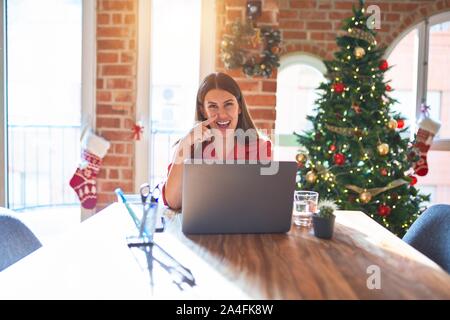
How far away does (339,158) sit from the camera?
9.49 feet

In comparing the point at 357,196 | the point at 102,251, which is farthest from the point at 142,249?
the point at 357,196

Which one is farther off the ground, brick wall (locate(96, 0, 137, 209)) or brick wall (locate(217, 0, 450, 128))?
brick wall (locate(217, 0, 450, 128))

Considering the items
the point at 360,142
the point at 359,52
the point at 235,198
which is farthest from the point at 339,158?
the point at 235,198

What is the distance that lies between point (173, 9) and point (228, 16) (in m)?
0.47

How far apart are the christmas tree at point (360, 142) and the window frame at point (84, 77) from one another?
158 cm

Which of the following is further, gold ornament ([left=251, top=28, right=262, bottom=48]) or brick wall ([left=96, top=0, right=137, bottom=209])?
brick wall ([left=96, top=0, right=137, bottom=209])

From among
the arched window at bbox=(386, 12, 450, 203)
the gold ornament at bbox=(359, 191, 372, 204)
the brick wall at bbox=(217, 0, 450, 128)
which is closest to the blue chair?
the gold ornament at bbox=(359, 191, 372, 204)

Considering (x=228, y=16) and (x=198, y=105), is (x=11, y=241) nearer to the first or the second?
(x=198, y=105)

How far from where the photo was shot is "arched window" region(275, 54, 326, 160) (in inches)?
159

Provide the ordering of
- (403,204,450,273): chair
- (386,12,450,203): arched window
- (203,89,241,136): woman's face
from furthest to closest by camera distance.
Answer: (386,12,450,203): arched window → (203,89,241,136): woman's face → (403,204,450,273): chair

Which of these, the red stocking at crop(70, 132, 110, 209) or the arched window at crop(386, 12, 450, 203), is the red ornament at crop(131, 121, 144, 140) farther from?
the arched window at crop(386, 12, 450, 203)

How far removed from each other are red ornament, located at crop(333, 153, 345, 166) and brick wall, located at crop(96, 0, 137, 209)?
1477mm

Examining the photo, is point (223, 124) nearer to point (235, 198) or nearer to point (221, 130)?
point (221, 130)
